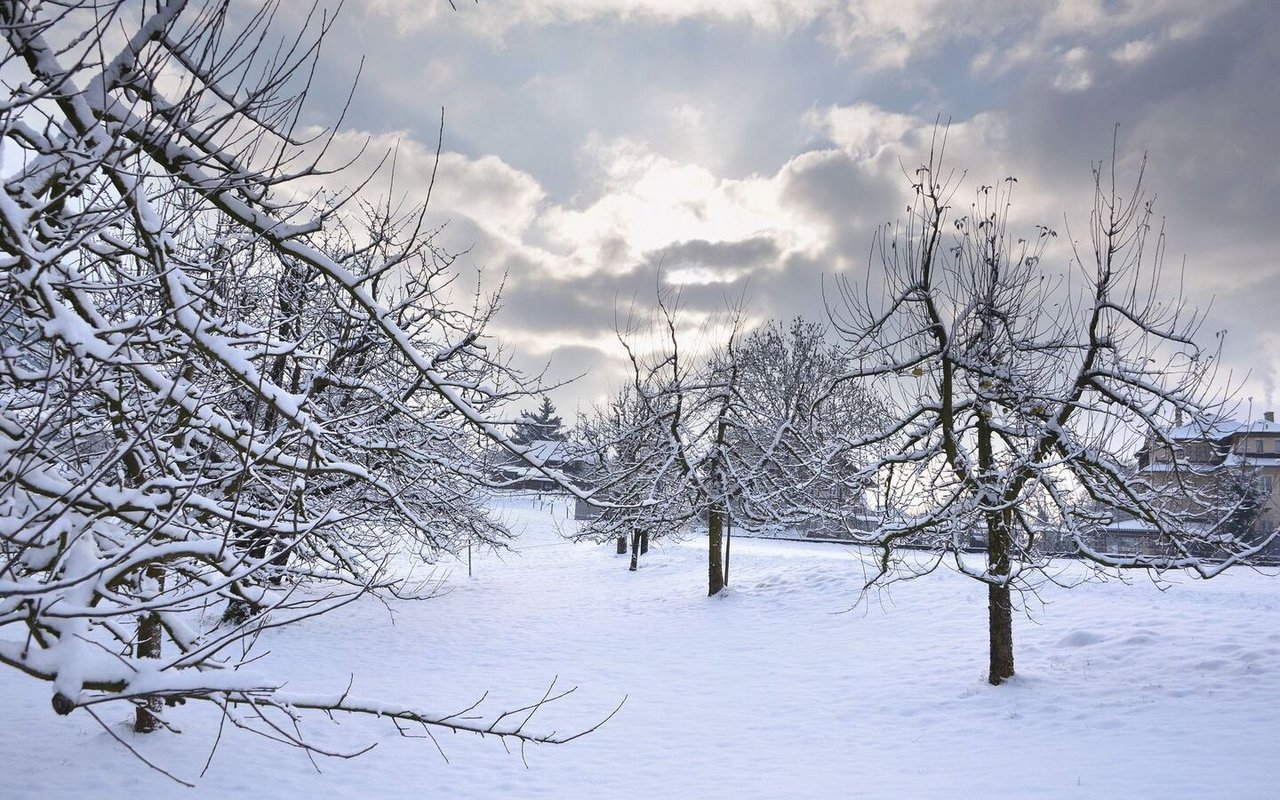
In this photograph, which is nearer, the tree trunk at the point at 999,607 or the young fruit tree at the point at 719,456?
the tree trunk at the point at 999,607

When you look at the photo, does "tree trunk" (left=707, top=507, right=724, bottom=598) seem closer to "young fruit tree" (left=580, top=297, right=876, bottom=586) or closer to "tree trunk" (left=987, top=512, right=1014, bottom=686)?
"young fruit tree" (left=580, top=297, right=876, bottom=586)

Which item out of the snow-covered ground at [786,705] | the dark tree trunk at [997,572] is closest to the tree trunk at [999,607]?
the dark tree trunk at [997,572]

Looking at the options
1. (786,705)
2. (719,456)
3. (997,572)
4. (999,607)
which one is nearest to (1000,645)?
(999,607)

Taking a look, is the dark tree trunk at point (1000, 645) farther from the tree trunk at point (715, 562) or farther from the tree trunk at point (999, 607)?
the tree trunk at point (715, 562)

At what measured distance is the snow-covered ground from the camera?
6621mm

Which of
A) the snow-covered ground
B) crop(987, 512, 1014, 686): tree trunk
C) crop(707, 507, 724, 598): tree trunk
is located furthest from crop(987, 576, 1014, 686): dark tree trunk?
crop(707, 507, 724, 598): tree trunk

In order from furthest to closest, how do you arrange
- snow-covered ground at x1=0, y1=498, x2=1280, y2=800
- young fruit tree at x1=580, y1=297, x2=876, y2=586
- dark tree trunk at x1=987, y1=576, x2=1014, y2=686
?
young fruit tree at x1=580, y1=297, x2=876, y2=586 → dark tree trunk at x1=987, y1=576, x2=1014, y2=686 → snow-covered ground at x1=0, y1=498, x2=1280, y2=800

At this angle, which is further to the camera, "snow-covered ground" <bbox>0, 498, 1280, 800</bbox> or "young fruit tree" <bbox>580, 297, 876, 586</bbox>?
"young fruit tree" <bbox>580, 297, 876, 586</bbox>

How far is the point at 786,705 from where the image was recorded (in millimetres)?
9758

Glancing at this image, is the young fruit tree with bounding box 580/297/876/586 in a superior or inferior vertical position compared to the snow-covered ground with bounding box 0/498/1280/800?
superior

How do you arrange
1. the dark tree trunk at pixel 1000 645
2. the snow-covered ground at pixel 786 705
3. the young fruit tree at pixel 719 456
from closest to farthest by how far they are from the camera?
the snow-covered ground at pixel 786 705 → the dark tree trunk at pixel 1000 645 → the young fruit tree at pixel 719 456

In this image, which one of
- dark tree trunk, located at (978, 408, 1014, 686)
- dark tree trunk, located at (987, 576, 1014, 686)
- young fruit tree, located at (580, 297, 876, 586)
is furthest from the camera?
young fruit tree, located at (580, 297, 876, 586)

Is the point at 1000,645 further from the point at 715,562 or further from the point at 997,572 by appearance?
the point at 715,562

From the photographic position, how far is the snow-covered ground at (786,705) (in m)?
6.62
